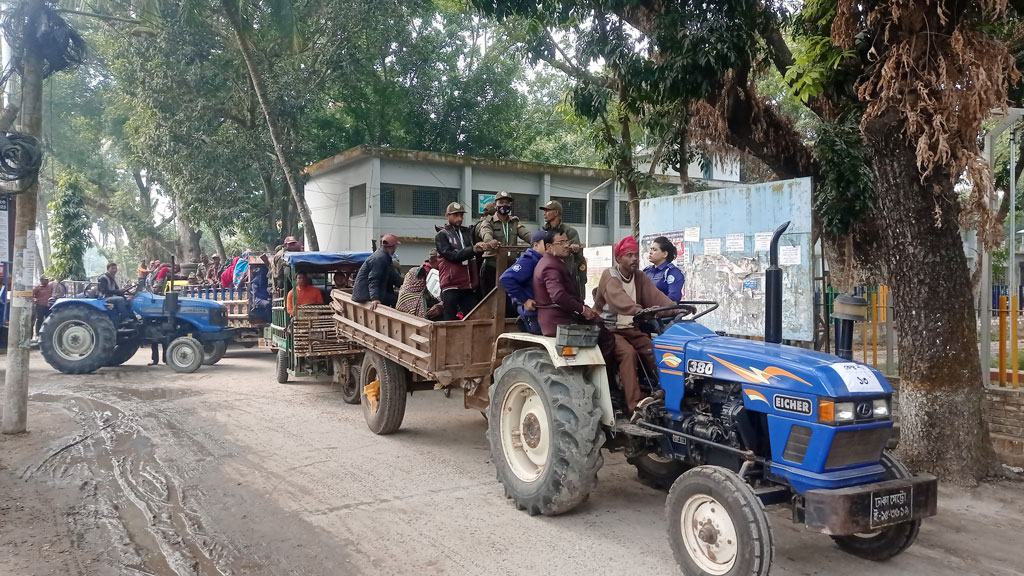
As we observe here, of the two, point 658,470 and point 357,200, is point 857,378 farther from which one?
point 357,200

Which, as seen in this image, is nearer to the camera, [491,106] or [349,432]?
[349,432]

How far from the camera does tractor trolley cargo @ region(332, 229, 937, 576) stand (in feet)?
12.0

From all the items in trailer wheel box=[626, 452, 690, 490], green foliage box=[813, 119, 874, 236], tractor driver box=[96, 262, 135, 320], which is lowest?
trailer wheel box=[626, 452, 690, 490]

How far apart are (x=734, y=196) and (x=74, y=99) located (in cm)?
3036

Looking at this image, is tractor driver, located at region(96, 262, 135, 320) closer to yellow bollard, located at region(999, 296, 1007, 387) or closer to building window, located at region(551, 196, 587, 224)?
yellow bollard, located at region(999, 296, 1007, 387)

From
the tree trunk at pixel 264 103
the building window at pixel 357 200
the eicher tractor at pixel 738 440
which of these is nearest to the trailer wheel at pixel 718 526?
the eicher tractor at pixel 738 440

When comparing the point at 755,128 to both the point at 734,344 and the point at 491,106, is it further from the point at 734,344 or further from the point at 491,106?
the point at 491,106

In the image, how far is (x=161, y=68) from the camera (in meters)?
17.4

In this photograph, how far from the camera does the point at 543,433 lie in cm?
519

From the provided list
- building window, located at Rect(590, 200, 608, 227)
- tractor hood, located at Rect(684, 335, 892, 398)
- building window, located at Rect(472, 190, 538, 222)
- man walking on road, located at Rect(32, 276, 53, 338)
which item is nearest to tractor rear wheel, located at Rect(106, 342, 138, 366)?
man walking on road, located at Rect(32, 276, 53, 338)

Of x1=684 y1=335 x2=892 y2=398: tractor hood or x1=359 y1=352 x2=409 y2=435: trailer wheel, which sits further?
x1=359 y1=352 x2=409 y2=435: trailer wheel

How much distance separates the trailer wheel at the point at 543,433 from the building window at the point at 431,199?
16317 millimetres

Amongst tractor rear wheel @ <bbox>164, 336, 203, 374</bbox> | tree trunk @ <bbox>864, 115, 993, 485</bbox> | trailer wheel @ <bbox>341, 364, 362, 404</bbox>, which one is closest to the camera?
tree trunk @ <bbox>864, 115, 993, 485</bbox>

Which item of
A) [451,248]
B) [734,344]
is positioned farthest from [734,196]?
[734,344]
